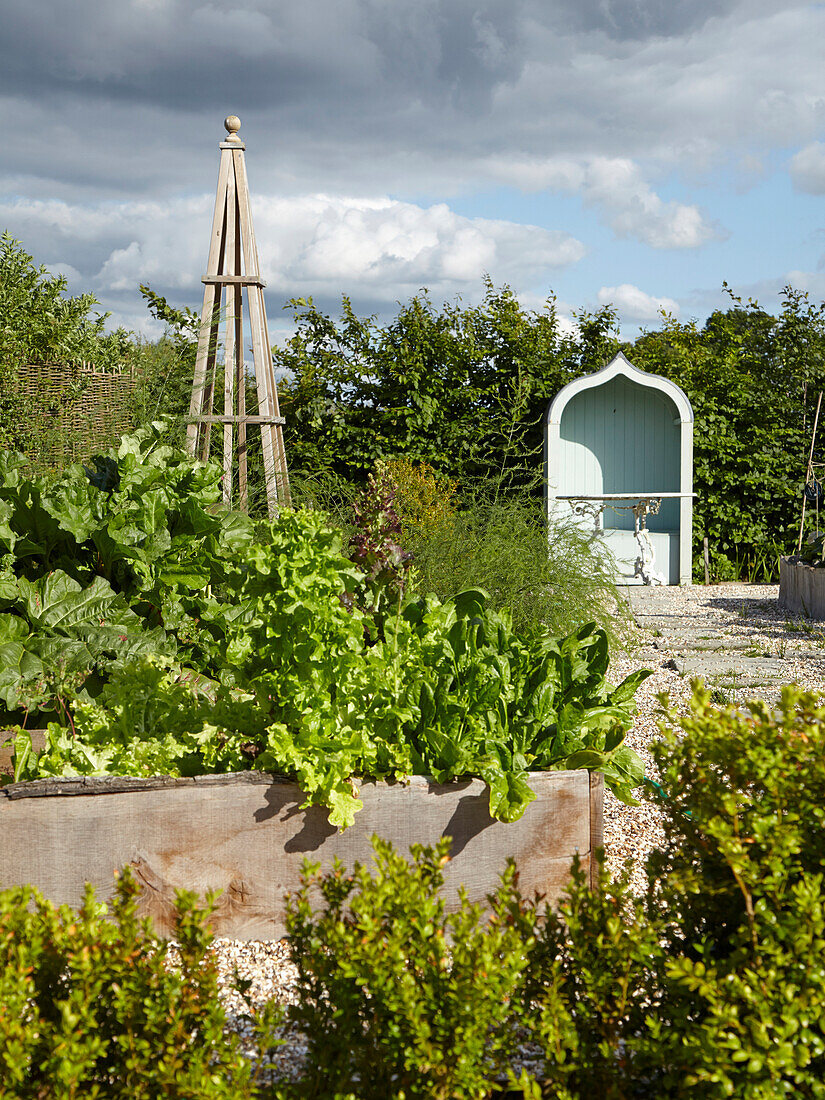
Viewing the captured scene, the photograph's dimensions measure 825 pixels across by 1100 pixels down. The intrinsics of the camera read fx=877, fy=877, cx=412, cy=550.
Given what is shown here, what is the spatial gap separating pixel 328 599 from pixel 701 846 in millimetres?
933

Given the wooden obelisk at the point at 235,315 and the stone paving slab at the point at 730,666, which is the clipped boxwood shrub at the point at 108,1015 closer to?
the stone paving slab at the point at 730,666

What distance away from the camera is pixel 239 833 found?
1941 mm

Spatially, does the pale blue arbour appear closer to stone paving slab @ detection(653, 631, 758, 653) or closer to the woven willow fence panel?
stone paving slab @ detection(653, 631, 758, 653)

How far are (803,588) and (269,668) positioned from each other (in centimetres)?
631

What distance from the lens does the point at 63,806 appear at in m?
1.91

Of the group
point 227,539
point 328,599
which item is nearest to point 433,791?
point 328,599

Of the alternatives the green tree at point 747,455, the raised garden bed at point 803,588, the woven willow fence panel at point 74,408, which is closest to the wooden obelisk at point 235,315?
the woven willow fence panel at point 74,408

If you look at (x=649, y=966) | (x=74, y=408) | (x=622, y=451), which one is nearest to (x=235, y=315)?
(x=74, y=408)

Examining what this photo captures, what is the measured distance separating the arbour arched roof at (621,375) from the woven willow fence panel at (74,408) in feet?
14.8

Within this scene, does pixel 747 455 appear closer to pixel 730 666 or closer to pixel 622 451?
pixel 622 451

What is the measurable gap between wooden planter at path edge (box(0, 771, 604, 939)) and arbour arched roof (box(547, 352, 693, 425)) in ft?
24.1

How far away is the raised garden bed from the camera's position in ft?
22.9

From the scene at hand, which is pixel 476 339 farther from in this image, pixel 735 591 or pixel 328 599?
pixel 328 599

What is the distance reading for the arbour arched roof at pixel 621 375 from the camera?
8.98 metres
